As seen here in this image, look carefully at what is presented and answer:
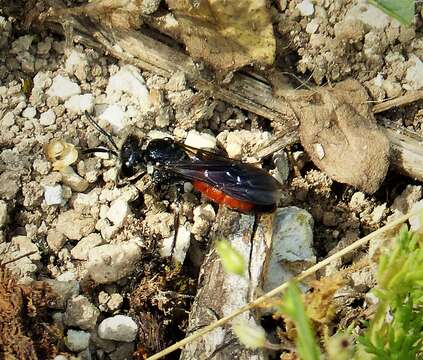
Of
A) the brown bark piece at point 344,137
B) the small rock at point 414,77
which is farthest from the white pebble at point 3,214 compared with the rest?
the small rock at point 414,77

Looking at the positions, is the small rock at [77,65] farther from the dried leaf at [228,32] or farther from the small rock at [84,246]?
the small rock at [84,246]

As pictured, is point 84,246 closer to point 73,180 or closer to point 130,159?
point 73,180

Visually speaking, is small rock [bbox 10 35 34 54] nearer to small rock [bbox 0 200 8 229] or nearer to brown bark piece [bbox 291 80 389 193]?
Answer: small rock [bbox 0 200 8 229]

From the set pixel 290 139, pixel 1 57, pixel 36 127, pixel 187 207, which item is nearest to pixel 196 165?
pixel 187 207

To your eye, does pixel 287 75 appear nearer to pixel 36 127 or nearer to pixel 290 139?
pixel 290 139

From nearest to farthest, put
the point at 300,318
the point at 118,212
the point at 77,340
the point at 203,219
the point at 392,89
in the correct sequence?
1. the point at 300,318
2. the point at 77,340
3. the point at 118,212
4. the point at 203,219
5. the point at 392,89

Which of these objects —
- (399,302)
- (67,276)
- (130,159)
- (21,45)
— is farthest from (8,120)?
(399,302)

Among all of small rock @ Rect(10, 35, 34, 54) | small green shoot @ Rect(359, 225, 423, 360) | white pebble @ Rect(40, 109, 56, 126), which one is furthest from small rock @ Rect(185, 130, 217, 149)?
small green shoot @ Rect(359, 225, 423, 360)
